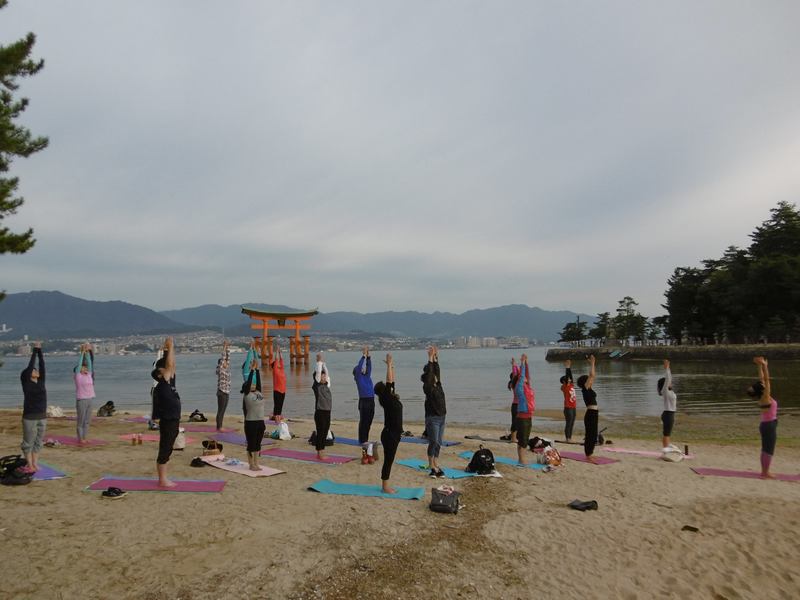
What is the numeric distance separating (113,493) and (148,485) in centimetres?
58

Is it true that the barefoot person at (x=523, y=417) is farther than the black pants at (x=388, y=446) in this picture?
Yes

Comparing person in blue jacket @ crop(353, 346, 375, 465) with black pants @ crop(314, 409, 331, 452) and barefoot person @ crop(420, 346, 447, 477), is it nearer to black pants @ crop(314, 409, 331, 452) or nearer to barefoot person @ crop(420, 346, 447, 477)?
black pants @ crop(314, 409, 331, 452)

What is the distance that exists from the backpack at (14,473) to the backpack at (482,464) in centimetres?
639

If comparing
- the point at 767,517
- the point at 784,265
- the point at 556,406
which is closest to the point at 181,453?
the point at 767,517

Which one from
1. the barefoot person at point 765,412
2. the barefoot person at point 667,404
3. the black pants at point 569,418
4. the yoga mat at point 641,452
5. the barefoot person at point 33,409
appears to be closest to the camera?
the barefoot person at point 33,409

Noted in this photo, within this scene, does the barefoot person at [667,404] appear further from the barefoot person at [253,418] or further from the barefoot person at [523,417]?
the barefoot person at [253,418]

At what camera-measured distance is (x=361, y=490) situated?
22.4ft

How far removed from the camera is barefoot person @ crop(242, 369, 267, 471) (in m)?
7.70

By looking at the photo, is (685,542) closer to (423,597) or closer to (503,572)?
(503,572)

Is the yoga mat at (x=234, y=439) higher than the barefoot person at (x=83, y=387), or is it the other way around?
the barefoot person at (x=83, y=387)

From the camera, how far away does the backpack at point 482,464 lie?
8.00 m

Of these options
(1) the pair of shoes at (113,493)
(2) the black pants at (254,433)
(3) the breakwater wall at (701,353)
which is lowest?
(3) the breakwater wall at (701,353)

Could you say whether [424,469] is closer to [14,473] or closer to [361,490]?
[361,490]

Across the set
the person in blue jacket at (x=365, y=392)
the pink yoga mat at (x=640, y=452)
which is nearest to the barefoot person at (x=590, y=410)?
the pink yoga mat at (x=640, y=452)
